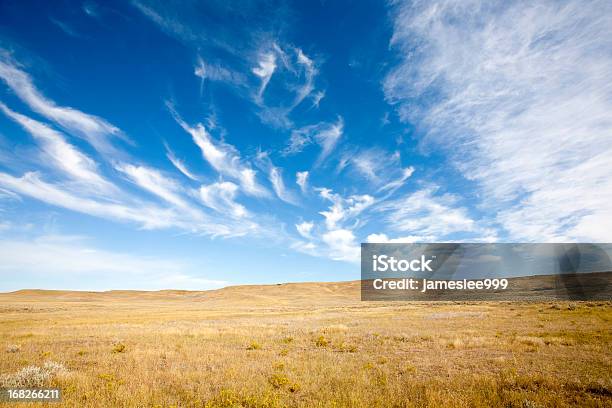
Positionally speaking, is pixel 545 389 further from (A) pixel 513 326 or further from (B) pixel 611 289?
(B) pixel 611 289

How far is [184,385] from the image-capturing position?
9719 mm

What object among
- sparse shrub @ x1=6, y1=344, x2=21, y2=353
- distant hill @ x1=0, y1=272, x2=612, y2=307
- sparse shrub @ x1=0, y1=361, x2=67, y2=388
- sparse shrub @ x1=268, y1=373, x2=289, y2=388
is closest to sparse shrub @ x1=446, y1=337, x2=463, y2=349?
sparse shrub @ x1=268, y1=373, x2=289, y2=388

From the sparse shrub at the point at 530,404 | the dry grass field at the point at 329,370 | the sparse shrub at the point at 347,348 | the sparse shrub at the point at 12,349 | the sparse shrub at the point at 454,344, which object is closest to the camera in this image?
the sparse shrub at the point at 530,404

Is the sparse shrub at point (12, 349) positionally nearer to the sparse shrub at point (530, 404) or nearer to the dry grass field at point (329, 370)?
the dry grass field at point (329, 370)

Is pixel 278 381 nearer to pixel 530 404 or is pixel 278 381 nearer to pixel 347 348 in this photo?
pixel 530 404

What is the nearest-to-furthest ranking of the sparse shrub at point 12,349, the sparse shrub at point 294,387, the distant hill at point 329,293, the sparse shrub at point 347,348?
the sparse shrub at point 294,387 → the sparse shrub at point 12,349 → the sparse shrub at point 347,348 → the distant hill at point 329,293

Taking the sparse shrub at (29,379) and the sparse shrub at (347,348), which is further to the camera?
the sparse shrub at (347,348)

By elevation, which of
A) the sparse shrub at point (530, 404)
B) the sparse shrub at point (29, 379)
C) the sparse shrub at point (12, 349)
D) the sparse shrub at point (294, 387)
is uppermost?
the sparse shrub at point (530, 404)

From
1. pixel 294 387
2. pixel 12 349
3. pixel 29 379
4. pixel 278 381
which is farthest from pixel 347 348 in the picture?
pixel 12 349

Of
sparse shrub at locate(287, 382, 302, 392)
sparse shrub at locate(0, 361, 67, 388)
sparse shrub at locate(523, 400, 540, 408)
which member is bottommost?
sparse shrub at locate(0, 361, 67, 388)

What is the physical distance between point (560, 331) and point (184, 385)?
2114cm

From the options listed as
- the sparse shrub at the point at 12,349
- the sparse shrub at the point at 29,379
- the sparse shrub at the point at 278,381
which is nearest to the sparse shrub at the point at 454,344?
the sparse shrub at the point at 278,381

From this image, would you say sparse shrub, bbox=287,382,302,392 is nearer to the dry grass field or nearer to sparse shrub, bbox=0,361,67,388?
the dry grass field

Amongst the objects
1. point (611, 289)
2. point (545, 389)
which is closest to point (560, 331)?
point (545, 389)
